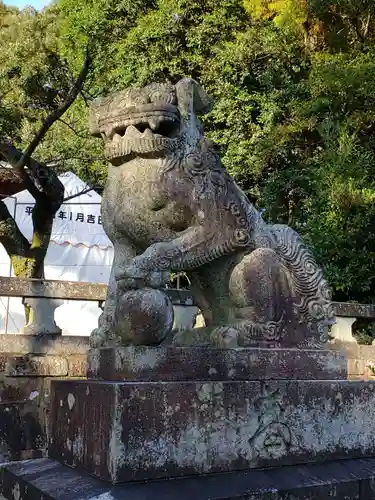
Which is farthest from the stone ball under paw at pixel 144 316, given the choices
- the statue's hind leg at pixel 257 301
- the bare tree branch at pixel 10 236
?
the bare tree branch at pixel 10 236

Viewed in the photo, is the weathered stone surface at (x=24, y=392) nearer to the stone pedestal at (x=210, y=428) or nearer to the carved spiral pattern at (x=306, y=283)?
the stone pedestal at (x=210, y=428)

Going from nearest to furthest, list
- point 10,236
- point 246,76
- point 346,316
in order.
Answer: point 346,316, point 10,236, point 246,76

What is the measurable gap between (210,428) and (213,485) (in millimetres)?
252

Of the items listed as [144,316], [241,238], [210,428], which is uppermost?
[241,238]

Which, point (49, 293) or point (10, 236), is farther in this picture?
point (10, 236)

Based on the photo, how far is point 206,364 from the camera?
9.46 feet

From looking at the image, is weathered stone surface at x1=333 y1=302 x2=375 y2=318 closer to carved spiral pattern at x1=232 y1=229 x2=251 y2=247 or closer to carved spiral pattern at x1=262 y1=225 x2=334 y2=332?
carved spiral pattern at x1=262 y1=225 x2=334 y2=332

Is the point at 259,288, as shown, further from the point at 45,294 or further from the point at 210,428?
the point at 45,294

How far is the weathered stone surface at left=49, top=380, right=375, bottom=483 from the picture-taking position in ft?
8.18

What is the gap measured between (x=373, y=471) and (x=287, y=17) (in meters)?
12.1

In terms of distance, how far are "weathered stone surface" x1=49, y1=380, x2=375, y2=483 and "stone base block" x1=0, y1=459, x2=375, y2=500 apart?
0.19ft

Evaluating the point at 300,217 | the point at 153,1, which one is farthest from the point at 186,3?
the point at 300,217

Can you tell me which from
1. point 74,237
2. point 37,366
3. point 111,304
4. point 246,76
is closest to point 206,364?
point 111,304

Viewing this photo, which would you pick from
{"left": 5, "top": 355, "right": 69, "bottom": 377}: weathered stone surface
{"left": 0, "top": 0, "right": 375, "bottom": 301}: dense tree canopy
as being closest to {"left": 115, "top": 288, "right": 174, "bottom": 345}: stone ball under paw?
{"left": 5, "top": 355, "right": 69, "bottom": 377}: weathered stone surface
